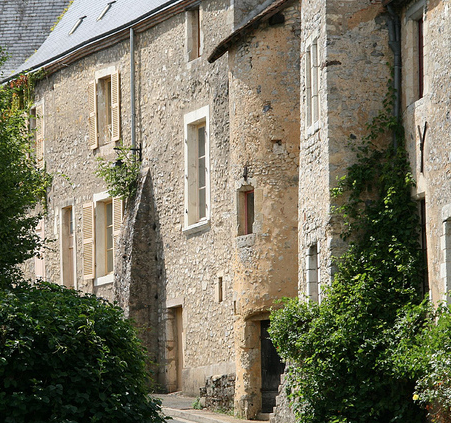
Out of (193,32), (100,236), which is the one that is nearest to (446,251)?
(193,32)

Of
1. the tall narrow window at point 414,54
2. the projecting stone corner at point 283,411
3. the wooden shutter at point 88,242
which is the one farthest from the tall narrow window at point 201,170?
the tall narrow window at point 414,54

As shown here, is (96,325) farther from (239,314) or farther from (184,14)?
(184,14)

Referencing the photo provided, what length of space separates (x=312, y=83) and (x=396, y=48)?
1.38 metres

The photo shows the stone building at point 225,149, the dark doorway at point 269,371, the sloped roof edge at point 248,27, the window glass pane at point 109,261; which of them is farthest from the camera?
the window glass pane at point 109,261

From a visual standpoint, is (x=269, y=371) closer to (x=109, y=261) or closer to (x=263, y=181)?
(x=263, y=181)

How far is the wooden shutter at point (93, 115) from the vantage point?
2481 centimetres

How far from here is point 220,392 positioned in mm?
18844

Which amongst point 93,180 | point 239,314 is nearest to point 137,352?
point 239,314

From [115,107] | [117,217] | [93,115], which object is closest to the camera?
[117,217]

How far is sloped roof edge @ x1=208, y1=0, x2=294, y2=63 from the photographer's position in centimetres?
1809

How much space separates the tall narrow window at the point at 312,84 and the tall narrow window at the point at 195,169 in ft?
17.0

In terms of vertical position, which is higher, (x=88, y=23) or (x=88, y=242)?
(x=88, y=23)

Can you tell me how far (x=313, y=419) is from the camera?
14367 mm

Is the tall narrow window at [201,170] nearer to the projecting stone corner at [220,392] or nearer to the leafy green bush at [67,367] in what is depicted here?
the projecting stone corner at [220,392]
